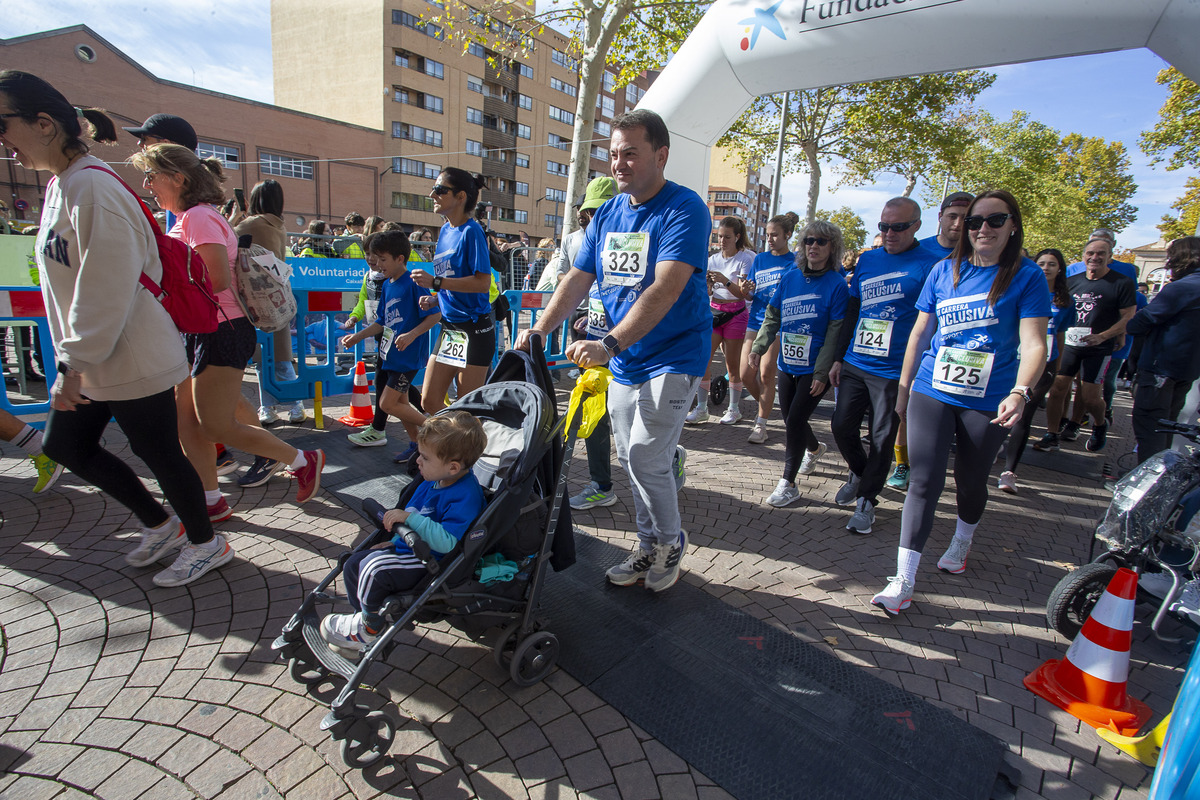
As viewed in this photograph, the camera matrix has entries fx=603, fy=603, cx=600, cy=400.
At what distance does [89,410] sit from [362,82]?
46.4m

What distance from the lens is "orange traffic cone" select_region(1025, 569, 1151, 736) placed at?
2.40 m

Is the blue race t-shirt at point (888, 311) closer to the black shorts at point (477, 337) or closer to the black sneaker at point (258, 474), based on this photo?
the black shorts at point (477, 337)

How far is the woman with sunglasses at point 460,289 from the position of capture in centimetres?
418

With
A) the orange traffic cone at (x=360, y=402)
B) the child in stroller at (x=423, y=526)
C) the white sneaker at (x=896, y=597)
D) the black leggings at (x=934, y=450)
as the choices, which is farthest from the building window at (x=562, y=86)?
the child in stroller at (x=423, y=526)

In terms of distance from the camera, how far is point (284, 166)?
36.3 meters

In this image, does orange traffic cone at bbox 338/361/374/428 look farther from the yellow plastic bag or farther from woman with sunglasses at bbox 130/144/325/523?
the yellow plastic bag

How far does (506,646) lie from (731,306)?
16.6ft

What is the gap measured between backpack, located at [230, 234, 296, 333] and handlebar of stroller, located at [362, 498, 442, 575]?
2224mm

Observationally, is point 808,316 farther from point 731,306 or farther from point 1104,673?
point 1104,673

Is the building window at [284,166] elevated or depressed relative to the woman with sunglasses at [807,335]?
elevated

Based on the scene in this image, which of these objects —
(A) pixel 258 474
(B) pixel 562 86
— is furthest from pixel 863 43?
(B) pixel 562 86

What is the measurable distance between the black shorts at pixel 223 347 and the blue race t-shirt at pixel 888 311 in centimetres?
382

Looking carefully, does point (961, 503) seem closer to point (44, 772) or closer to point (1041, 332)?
point (1041, 332)

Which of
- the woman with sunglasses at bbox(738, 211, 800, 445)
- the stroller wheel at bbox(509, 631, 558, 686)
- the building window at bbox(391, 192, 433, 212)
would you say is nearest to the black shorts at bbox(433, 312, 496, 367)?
the stroller wheel at bbox(509, 631, 558, 686)
